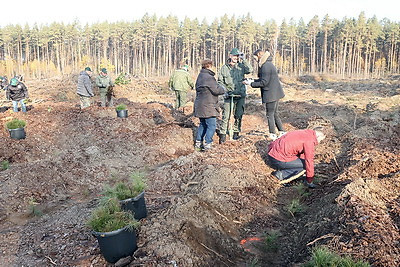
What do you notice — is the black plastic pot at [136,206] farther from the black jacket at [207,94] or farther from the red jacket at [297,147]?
the black jacket at [207,94]

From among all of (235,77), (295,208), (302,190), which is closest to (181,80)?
(235,77)

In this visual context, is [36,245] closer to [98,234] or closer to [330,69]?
[98,234]

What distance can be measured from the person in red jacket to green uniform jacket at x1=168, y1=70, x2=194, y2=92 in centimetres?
520

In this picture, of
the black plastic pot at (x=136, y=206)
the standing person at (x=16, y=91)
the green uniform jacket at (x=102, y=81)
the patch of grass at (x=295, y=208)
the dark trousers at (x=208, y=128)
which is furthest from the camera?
the green uniform jacket at (x=102, y=81)

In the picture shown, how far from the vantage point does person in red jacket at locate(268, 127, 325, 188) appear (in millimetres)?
4961

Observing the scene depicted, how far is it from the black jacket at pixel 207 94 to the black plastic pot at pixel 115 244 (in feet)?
13.1

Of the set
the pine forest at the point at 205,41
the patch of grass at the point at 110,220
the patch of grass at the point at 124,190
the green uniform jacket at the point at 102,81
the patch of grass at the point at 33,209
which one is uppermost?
the pine forest at the point at 205,41

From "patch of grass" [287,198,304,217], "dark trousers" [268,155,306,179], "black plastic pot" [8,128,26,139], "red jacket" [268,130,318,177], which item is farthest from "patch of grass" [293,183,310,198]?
"black plastic pot" [8,128,26,139]

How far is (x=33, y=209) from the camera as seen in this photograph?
15.9 ft

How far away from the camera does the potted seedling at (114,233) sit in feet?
9.41

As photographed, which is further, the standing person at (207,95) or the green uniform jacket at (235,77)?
the green uniform jacket at (235,77)

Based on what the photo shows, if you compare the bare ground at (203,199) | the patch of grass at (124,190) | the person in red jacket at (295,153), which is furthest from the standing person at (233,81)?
the patch of grass at (124,190)

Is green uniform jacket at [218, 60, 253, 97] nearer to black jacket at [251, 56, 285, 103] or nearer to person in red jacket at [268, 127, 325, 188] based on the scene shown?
black jacket at [251, 56, 285, 103]

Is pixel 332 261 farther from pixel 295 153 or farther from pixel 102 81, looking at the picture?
pixel 102 81
